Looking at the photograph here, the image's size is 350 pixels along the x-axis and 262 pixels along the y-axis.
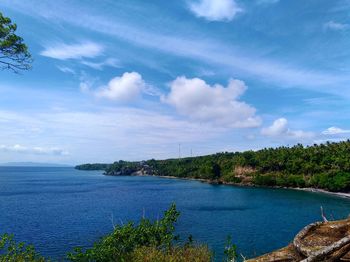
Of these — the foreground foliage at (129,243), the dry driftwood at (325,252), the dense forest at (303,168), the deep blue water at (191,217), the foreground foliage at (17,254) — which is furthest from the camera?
the dense forest at (303,168)

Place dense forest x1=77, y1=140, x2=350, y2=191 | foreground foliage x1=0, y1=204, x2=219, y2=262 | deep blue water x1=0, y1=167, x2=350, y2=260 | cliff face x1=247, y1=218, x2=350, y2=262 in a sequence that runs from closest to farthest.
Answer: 1. cliff face x1=247, y1=218, x2=350, y2=262
2. foreground foliage x1=0, y1=204, x2=219, y2=262
3. deep blue water x1=0, y1=167, x2=350, y2=260
4. dense forest x1=77, y1=140, x2=350, y2=191

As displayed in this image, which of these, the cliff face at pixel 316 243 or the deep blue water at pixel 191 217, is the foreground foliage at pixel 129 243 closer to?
the cliff face at pixel 316 243

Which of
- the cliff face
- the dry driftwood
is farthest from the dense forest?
the dry driftwood

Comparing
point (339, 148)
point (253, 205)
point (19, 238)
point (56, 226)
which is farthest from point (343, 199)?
point (19, 238)

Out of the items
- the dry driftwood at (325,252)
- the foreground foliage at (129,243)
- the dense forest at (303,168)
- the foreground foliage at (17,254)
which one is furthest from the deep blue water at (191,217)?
the dry driftwood at (325,252)

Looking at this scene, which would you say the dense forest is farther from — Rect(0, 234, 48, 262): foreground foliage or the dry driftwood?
the dry driftwood

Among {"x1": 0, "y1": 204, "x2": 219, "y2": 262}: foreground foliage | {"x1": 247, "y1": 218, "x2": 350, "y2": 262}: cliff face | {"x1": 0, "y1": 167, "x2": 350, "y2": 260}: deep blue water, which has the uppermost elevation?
{"x1": 247, "y1": 218, "x2": 350, "y2": 262}: cliff face

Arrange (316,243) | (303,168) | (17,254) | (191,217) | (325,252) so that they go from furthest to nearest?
(303,168)
(191,217)
(17,254)
(316,243)
(325,252)

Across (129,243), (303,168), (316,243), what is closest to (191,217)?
(129,243)

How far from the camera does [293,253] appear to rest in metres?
11.8

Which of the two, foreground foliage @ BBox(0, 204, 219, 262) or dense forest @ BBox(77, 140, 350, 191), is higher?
dense forest @ BBox(77, 140, 350, 191)

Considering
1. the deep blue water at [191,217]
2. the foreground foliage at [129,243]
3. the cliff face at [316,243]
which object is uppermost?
the cliff face at [316,243]

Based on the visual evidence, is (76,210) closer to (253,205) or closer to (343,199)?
(253,205)

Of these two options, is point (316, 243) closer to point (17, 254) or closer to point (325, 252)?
point (325, 252)
